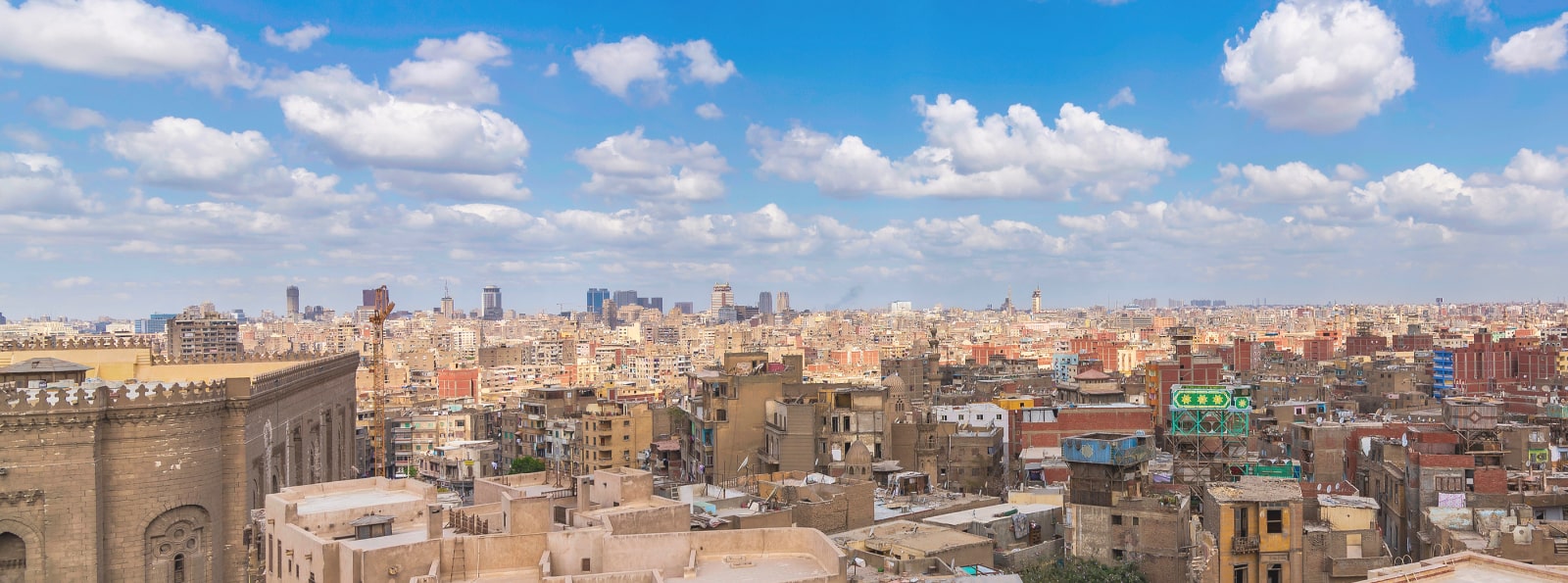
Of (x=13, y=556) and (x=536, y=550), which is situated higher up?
(x=536, y=550)

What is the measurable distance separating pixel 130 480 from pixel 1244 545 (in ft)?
73.6

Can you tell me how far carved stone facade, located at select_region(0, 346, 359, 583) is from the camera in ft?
80.5

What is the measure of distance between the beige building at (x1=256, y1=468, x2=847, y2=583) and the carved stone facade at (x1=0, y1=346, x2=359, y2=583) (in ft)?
26.2

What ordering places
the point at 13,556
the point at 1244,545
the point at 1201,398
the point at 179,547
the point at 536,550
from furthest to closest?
the point at 1201,398 → the point at 179,547 → the point at 13,556 → the point at 1244,545 → the point at 536,550

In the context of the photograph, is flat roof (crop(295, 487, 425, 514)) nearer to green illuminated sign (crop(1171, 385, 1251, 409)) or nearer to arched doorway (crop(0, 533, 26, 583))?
arched doorway (crop(0, 533, 26, 583))

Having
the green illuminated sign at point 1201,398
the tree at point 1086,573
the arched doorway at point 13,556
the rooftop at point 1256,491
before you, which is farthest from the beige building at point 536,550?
the green illuminated sign at point 1201,398

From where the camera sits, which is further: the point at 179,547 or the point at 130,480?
the point at 179,547

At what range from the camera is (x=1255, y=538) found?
22.6 metres

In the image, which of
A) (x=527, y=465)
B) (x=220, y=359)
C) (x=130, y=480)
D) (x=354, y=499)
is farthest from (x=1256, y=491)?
(x=527, y=465)

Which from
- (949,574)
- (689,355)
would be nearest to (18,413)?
(949,574)

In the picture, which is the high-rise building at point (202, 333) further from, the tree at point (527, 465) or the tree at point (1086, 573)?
the tree at point (1086, 573)

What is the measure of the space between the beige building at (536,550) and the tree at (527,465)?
128 ft

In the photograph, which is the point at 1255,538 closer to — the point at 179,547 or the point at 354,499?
the point at 354,499

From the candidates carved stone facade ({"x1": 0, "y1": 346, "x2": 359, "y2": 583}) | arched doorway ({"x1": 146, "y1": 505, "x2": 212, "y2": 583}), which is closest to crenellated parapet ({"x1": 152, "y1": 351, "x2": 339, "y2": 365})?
carved stone facade ({"x1": 0, "y1": 346, "x2": 359, "y2": 583})
